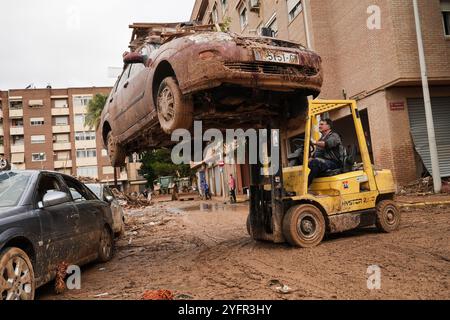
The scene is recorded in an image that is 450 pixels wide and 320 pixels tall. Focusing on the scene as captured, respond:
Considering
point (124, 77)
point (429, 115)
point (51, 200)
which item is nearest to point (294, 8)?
point (429, 115)

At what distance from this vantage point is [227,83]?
529 cm

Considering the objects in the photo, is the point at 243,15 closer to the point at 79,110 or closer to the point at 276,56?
the point at 276,56

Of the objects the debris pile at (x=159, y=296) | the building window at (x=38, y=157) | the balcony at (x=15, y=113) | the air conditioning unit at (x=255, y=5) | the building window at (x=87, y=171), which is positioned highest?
the balcony at (x=15, y=113)

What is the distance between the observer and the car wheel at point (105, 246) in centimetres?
674

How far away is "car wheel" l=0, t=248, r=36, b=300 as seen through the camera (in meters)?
3.72

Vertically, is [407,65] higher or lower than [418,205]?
higher

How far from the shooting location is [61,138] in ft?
214

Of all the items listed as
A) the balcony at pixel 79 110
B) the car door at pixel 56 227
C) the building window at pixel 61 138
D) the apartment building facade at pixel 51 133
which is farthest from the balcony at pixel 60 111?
the car door at pixel 56 227

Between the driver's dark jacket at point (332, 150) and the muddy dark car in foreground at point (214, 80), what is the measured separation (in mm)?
901

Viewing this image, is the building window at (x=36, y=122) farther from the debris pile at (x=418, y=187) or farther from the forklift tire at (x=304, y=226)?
the forklift tire at (x=304, y=226)

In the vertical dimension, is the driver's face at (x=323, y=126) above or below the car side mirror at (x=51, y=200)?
above
